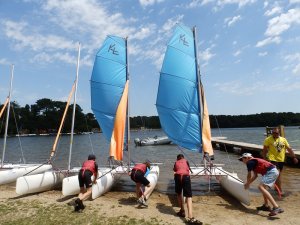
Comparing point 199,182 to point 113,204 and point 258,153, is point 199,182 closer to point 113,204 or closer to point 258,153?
point 113,204

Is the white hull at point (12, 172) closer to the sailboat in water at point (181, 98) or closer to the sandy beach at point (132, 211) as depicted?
the sandy beach at point (132, 211)

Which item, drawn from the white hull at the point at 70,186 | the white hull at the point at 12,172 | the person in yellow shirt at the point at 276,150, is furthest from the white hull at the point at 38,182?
the person in yellow shirt at the point at 276,150

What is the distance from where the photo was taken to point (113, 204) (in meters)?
10.0

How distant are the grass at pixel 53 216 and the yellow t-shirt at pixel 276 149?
15.6 feet

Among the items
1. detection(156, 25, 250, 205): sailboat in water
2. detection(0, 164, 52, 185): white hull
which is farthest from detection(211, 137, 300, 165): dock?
detection(0, 164, 52, 185): white hull

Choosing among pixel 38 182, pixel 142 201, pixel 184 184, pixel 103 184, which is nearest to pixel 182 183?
pixel 184 184

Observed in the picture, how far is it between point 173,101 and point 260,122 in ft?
481

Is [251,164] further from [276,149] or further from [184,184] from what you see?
[276,149]

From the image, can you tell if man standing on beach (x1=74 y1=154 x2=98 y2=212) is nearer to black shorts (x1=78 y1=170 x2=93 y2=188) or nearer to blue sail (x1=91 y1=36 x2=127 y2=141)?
black shorts (x1=78 y1=170 x2=93 y2=188)

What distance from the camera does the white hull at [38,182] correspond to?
440 inches

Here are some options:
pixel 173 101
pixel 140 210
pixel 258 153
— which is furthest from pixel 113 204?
pixel 258 153

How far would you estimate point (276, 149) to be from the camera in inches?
409

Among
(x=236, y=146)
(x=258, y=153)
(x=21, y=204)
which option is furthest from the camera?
(x=236, y=146)

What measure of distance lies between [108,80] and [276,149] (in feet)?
26.9
